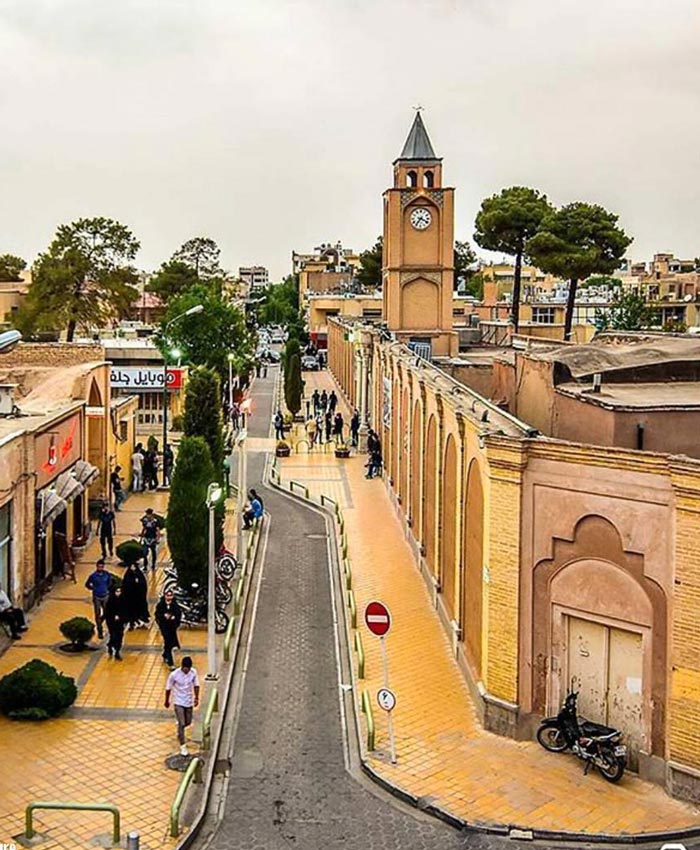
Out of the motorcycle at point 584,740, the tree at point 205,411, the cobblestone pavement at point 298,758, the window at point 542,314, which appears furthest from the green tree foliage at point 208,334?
the motorcycle at point 584,740

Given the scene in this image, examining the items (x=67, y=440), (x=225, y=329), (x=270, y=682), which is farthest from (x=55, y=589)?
(x=225, y=329)

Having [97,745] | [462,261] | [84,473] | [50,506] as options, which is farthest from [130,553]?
[462,261]

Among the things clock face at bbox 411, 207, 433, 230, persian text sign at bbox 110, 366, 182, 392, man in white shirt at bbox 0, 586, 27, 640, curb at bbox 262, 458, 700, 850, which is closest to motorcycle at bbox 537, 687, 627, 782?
curb at bbox 262, 458, 700, 850

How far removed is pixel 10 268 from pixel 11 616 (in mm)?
107292

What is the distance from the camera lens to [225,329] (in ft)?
188

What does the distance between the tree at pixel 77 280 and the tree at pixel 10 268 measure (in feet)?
188

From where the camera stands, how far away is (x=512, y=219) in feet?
174

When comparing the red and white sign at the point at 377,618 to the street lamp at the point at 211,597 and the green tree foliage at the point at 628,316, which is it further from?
the green tree foliage at the point at 628,316

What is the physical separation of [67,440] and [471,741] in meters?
13.7

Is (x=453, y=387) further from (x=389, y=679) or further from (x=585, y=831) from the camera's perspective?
(x=585, y=831)

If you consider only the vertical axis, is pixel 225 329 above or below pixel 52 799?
above

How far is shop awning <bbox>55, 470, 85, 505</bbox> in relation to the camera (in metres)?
23.7

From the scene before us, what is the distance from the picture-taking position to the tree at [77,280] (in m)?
59.8

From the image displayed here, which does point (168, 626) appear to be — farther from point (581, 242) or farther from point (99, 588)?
point (581, 242)
